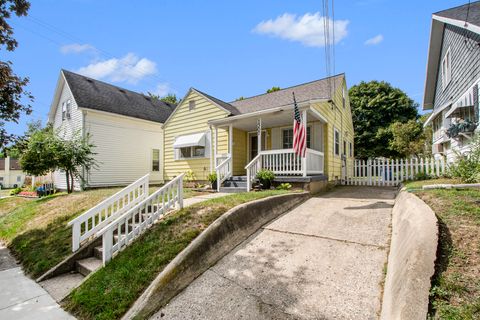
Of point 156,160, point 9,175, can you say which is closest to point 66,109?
point 156,160

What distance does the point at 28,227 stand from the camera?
7055 millimetres

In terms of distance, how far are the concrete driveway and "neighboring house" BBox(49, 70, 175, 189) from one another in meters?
12.5

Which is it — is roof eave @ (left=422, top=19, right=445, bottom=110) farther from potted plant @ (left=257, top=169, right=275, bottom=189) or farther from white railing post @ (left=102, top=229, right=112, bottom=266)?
white railing post @ (left=102, top=229, right=112, bottom=266)

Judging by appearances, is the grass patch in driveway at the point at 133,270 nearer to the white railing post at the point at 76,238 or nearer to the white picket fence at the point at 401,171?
the white railing post at the point at 76,238

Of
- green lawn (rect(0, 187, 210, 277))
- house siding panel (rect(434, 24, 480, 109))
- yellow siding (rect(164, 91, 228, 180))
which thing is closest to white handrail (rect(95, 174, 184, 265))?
green lawn (rect(0, 187, 210, 277))

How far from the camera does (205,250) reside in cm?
378

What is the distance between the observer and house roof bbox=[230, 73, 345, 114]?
1083 cm

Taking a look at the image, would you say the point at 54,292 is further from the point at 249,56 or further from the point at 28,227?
the point at 249,56

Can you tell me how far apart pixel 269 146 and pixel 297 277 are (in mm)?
8417

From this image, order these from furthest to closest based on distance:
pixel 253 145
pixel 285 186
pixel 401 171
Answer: pixel 253 145 < pixel 401 171 < pixel 285 186

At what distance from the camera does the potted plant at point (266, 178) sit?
837cm

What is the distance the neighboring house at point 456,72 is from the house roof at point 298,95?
173 inches

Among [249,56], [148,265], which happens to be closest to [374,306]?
[148,265]

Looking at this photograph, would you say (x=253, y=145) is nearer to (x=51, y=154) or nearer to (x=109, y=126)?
(x=109, y=126)
